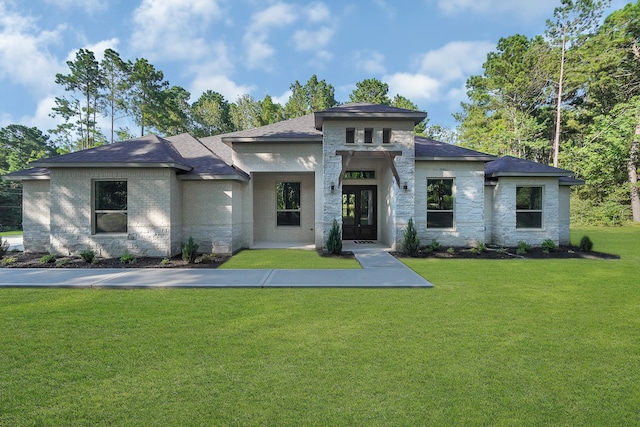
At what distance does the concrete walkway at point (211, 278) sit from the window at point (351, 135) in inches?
209

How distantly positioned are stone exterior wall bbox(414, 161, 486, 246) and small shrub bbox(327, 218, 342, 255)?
138 inches

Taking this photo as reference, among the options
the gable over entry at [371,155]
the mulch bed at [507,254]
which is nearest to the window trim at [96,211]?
the gable over entry at [371,155]

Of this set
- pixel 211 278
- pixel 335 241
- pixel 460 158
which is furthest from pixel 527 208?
pixel 211 278

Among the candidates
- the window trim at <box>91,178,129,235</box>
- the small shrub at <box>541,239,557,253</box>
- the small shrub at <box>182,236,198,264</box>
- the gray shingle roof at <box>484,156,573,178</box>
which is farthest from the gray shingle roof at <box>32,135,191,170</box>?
the small shrub at <box>541,239,557,253</box>

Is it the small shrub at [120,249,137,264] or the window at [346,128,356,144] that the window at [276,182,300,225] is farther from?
the small shrub at [120,249,137,264]

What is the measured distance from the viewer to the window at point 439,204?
491 inches

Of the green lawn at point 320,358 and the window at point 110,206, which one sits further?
the window at point 110,206

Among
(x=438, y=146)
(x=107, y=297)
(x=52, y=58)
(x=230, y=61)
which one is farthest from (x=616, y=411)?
(x=52, y=58)

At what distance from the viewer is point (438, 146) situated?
528 inches

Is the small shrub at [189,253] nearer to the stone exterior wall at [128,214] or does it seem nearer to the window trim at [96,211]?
the stone exterior wall at [128,214]

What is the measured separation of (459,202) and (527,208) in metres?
Answer: 2.96

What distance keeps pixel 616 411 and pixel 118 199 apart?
1271 centimetres

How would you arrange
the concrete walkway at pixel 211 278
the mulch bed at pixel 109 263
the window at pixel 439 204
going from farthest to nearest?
the window at pixel 439 204 → the mulch bed at pixel 109 263 → the concrete walkway at pixel 211 278

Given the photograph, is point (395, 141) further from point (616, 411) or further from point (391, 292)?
point (616, 411)
